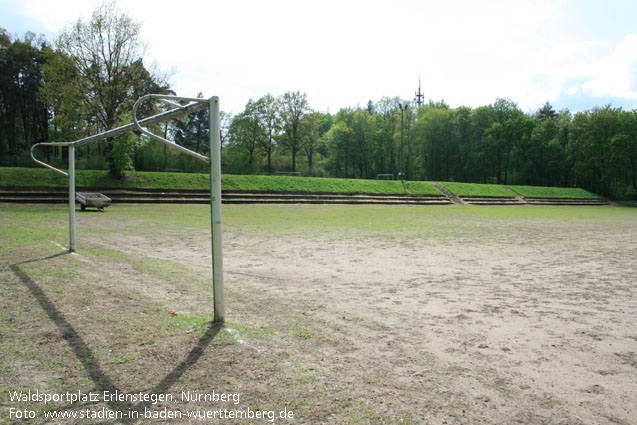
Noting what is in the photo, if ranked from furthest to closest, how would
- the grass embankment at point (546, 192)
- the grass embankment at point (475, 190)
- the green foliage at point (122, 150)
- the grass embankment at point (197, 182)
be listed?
the grass embankment at point (546, 192) < the grass embankment at point (475, 190) < the grass embankment at point (197, 182) < the green foliage at point (122, 150)

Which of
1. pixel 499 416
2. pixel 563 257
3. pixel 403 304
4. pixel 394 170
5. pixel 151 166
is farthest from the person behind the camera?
pixel 394 170

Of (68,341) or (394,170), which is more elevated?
(394,170)

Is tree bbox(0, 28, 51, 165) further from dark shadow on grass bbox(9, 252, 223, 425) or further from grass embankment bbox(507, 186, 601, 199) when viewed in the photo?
grass embankment bbox(507, 186, 601, 199)

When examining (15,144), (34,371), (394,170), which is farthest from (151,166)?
(394,170)

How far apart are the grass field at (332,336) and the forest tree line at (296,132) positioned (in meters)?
21.8

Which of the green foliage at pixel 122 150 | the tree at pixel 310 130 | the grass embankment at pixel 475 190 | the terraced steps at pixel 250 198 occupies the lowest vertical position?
the terraced steps at pixel 250 198

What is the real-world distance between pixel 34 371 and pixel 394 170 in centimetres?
7083

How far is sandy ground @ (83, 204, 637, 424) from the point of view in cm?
278

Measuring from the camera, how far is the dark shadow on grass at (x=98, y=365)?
2508mm

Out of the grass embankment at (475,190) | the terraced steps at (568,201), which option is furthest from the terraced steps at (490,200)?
the terraced steps at (568,201)

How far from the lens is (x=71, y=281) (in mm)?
5270

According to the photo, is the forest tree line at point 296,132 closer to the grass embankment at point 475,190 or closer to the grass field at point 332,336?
the grass embankment at point 475,190

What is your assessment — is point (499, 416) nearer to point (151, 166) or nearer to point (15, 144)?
point (151, 166)

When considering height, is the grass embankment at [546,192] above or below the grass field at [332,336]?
above
